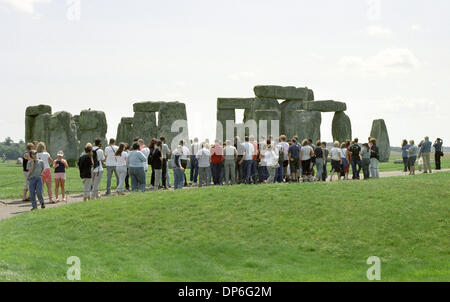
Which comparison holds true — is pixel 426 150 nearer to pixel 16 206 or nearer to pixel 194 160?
pixel 194 160

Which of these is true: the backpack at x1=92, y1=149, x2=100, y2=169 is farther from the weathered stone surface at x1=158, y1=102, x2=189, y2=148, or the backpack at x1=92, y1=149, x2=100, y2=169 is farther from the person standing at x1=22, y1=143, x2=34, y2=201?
the weathered stone surface at x1=158, y1=102, x2=189, y2=148

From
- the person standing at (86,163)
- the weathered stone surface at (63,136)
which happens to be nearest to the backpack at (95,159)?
the person standing at (86,163)

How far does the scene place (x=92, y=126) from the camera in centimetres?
3497

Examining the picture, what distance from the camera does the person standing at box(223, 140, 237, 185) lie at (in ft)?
64.6

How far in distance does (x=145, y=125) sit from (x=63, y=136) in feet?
20.7

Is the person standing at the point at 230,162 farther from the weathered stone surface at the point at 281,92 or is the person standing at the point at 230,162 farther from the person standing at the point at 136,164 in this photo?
the weathered stone surface at the point at 281,92

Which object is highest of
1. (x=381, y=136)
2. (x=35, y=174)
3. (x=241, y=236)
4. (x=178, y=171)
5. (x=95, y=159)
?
(x=381, y=136)

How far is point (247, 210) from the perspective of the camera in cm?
1520

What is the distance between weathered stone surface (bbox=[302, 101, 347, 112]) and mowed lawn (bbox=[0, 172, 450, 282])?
69.1ft

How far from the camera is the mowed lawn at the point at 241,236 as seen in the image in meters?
11.7

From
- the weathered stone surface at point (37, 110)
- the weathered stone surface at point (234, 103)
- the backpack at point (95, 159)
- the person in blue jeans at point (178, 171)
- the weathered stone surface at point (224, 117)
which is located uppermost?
the weathered stone surface at point (234, 103)

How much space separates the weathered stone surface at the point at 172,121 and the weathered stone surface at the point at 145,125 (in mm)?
7444

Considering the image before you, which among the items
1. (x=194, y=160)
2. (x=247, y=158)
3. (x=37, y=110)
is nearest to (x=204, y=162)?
(x=247, y=158)
